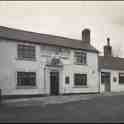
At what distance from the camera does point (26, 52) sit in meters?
24.3

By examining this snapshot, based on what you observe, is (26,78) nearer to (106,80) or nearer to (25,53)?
(25,53)

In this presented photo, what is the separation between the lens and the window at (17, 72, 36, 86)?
23312mm

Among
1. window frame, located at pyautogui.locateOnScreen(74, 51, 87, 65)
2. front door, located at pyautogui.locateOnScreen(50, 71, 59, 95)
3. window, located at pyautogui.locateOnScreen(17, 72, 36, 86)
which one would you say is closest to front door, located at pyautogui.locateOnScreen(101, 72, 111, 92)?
window frame, located at pyautogui.locateOnScreen(74, 51, 87, 65)

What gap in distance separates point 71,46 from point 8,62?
8812 mm

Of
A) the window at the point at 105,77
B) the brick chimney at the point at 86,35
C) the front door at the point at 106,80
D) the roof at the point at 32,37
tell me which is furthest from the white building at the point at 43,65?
the brick chimney at the point at 86,35

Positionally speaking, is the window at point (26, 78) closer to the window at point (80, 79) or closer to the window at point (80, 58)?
the window at point (80, 79)

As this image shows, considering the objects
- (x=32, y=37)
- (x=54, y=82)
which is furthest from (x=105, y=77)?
(x=32, y=37)

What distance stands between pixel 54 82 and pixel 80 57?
5.24 m

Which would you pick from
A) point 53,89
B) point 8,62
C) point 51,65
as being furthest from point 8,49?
point 53,89

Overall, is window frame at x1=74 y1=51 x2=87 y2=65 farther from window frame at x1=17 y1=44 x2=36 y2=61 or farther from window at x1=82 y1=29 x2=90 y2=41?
window frame at x1=17 y1=44 x2=36 y2=61

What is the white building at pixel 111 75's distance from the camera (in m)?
33.4

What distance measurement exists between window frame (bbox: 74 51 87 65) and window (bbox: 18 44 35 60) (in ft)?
20.1

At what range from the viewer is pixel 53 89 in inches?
1024

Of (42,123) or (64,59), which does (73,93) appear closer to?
(64,59)
